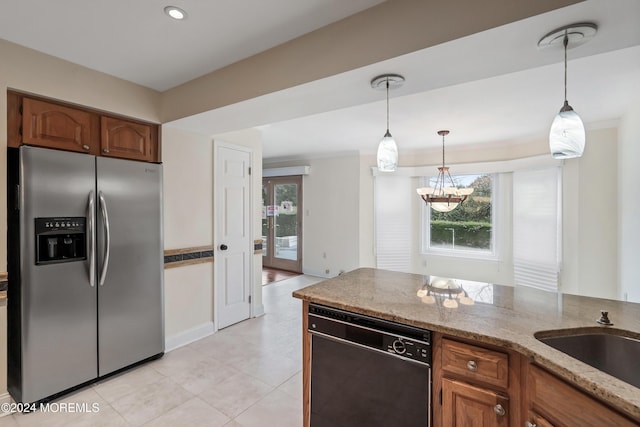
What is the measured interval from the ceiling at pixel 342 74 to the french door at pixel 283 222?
3.10 metres

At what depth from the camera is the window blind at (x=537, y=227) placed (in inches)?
163

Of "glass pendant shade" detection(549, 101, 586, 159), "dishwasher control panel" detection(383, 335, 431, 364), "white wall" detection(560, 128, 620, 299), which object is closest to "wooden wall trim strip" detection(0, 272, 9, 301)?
"dishwasher control panel" detection(383, 335, 431, 364)

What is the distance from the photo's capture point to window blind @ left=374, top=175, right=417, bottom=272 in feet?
18.4

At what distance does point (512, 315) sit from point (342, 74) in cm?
151

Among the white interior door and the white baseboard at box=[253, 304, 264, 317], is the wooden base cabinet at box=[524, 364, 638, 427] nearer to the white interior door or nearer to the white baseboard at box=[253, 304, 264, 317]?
the white interior door

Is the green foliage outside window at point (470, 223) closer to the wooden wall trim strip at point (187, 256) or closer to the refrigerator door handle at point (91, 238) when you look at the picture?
the wooden wall trim strip at point (187, 256)

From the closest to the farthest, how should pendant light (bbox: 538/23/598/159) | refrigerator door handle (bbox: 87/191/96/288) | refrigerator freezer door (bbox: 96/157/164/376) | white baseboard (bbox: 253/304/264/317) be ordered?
pendant light (bbox: 538/23/598/159) < refrigerator door handle (bbox: 87/191/96/288) < refrigerator freezer door (bbox: 96/157/164/376) < white baseboard (bbox: 253/304/264/317)

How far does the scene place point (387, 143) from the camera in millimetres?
1974

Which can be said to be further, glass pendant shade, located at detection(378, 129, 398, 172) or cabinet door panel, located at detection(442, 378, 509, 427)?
glass pendant shade, located at detection(378, 129, 398, 172)

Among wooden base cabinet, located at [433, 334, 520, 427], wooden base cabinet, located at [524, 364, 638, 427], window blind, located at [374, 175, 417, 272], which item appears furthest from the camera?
window blind, located at [374, 175, 417, 272]

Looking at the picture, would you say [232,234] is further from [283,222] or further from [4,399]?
[283,222]

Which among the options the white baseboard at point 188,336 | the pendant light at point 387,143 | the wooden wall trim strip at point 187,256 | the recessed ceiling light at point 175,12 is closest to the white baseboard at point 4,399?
the white baseboard at point 188,336

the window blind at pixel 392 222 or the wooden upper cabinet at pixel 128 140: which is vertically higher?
the wooden upper cabinet at pixel 128 140

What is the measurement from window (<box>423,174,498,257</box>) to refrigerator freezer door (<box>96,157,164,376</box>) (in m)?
4.56
